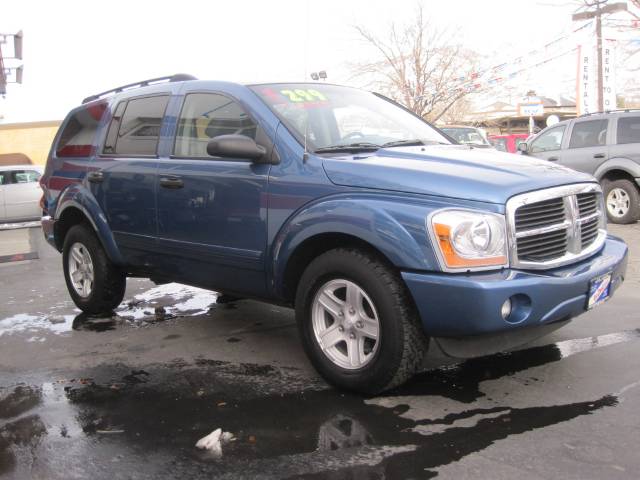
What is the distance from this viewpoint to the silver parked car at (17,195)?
53.7 ft

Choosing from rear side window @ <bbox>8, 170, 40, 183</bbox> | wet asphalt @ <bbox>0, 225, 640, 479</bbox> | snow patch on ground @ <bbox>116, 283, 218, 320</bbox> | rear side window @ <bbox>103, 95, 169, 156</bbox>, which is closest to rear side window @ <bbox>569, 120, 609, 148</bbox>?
wet asphalt @ <bbox>0, 225, 640, 479</bbox>

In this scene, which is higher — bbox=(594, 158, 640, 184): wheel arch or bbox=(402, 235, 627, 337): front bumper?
bbox=(594, 158, 640, 184): wheel arch

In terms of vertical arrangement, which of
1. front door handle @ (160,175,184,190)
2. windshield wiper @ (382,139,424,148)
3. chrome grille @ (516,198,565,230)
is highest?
windshield wiper @ (382,139,424,148)

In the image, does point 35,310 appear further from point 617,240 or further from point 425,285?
point 617,240

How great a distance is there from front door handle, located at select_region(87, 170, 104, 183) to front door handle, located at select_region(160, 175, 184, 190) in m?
0.90

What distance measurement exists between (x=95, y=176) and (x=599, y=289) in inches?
154

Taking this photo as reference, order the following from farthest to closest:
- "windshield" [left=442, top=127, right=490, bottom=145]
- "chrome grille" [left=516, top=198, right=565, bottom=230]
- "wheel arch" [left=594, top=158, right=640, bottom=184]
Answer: "windshield" [left=442, top=127, right=490, bottom=145], "wheel arch" [left=594, top=158, right=640, bottom=184], "chrome grille" [left=516, top=198, right=565, bottom=230]

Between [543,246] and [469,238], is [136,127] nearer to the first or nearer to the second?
[469,238]

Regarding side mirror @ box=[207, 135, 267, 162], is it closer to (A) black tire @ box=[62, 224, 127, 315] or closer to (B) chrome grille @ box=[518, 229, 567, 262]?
(B) chrome grille @ box=[518, 229, 567, 262]

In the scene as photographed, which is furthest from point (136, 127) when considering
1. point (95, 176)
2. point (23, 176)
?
point (23, 176)

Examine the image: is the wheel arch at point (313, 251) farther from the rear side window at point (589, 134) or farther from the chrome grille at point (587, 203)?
the rear side window at point (589, 134)

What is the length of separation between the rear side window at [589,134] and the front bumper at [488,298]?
28.1 feet

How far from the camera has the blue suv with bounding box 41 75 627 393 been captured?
325 centimetres

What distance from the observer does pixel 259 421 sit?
3367 mm
